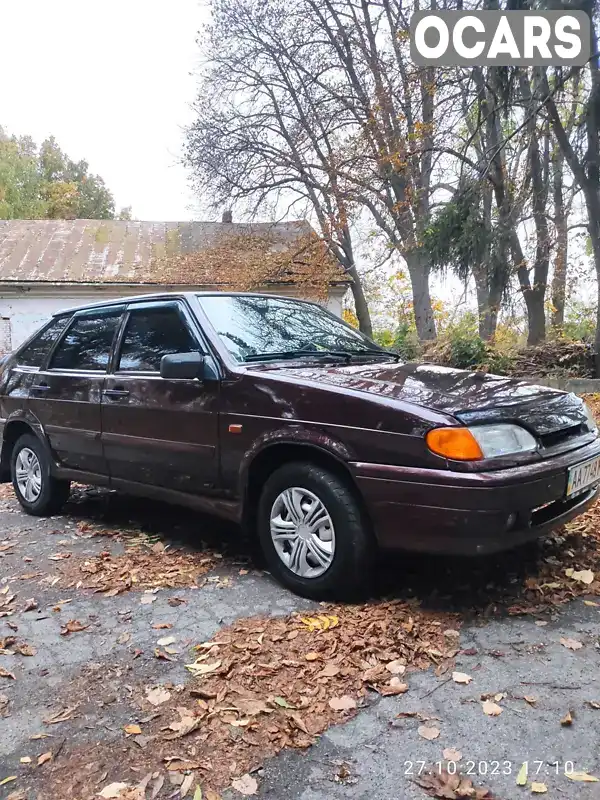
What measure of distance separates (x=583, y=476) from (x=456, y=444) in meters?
0.89

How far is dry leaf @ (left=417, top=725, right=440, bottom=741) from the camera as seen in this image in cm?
211

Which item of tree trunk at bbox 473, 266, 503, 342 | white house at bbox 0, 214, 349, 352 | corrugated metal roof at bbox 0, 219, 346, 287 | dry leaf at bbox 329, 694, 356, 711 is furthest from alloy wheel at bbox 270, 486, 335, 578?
corrugated metal roof at bbox 0, 219, 346, 287

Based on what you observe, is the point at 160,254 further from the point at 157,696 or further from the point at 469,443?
the point at 157,696

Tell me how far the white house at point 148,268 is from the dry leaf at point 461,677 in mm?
15311

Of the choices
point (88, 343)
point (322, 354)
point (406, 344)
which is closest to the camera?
point (322, 354)

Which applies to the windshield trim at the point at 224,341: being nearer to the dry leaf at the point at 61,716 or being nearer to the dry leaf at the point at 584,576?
the dry leaf at the point at 584,576

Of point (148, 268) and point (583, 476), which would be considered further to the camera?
point (148, 268)

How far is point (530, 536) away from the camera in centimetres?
287

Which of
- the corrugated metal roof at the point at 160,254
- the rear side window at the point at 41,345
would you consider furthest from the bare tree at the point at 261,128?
the rear side window at the point at 41,345

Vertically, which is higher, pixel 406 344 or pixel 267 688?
pixel 406 344

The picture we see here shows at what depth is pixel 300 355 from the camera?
3.87m

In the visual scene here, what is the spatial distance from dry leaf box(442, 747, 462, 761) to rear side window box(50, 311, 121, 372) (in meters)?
3.46

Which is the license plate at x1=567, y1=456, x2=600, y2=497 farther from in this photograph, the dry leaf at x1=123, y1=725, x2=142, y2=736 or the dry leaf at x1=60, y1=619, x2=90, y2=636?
the dry leaf at x1=60, y1=619, x2=90, y2=636

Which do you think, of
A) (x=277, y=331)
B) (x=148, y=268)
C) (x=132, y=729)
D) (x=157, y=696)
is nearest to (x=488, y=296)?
(x=277, y=331)
